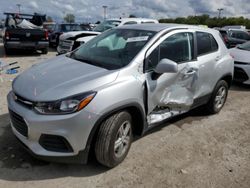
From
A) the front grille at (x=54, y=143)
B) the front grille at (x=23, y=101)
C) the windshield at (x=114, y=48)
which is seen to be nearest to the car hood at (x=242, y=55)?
the windshield at (x=114, y=48)

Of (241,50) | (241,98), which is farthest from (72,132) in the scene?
(241,50)

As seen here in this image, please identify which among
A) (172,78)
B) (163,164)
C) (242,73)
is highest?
(172,78)

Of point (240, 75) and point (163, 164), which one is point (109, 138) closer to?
point (163, 164)

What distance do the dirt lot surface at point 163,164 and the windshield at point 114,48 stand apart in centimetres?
127

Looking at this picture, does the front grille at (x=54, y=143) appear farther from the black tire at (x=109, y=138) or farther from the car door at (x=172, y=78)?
the car door at (x=172, y=78)

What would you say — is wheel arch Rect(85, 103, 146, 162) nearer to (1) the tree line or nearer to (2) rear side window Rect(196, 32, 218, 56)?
(2) rear side window Rect(196, 32, 218, 56)

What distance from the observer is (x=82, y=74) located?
9.84 ft

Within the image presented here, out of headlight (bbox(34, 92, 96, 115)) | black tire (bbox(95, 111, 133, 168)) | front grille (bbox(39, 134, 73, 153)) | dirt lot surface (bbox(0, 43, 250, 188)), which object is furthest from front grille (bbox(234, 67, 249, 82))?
front grille (bbox(39, 134, 73, 153))

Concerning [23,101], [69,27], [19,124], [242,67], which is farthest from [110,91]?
[69,27]

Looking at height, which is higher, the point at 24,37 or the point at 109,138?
the point at 24,37

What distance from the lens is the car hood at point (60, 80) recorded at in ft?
8.82

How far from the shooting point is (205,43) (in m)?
4.46

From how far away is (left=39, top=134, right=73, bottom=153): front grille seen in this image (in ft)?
8.65

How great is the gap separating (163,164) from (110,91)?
124 centimetres
